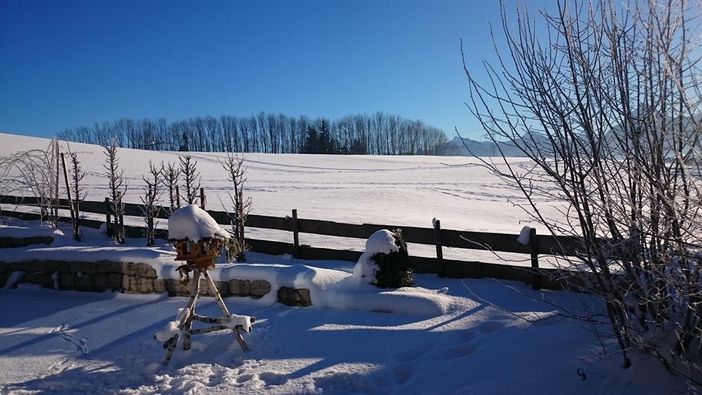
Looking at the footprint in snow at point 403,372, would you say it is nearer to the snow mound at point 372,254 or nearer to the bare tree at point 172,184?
the snow mound at point 372,254

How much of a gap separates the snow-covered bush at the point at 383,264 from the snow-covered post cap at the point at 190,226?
2.12 m

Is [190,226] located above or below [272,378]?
above

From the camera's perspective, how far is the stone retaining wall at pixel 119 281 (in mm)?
6684

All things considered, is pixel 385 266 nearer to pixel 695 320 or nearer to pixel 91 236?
pixel 695 320

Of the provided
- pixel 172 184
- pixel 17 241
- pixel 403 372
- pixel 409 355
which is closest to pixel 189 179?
pixel 172 184

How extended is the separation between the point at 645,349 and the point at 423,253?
838 cm

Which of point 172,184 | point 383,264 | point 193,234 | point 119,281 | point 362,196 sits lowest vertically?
point 119,281

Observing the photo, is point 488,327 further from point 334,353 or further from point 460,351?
point 334,353

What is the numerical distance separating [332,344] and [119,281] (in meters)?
4.09

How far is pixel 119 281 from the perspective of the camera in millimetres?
7430

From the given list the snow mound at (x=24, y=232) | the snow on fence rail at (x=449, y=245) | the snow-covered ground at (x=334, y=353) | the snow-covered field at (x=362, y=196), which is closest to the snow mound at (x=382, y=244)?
the snow-covered ground at (x=334, y=353)

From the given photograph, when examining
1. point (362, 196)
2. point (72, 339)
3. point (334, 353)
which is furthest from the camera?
point (362, 196)

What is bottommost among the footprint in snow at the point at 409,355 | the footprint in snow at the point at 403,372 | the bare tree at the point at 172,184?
the footprint in snow at the point at 403,372

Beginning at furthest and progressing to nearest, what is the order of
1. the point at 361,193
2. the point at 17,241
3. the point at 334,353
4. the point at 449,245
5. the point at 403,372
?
the point at 361,193 → the point at 17,241 → the point at 449,245 → the point at 334,353 → the point at 403,372
